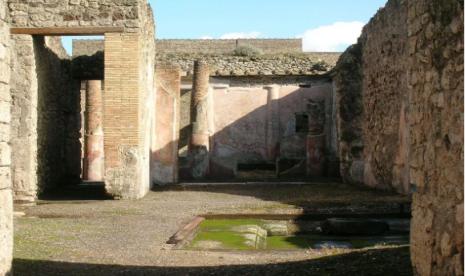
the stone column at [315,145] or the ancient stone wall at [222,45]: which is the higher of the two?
the ancient stone wall at [222,45]

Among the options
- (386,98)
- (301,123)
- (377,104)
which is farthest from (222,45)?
(386,98)

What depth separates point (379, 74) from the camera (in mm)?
15133

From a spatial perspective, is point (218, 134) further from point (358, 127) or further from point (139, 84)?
point (139, 84)

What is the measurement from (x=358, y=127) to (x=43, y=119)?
832cm

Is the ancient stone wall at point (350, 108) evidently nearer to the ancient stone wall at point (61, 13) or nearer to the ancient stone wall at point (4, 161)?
the ancient stone wall at point (61, 13)

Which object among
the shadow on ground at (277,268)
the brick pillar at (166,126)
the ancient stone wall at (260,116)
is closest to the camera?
the shadow on ground at (277,268)

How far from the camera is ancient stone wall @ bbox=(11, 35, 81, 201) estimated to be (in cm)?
1257

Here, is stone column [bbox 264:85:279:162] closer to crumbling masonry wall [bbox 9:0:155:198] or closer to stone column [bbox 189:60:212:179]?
stone column [bbox 189:60:212:179]

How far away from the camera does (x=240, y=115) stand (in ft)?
73.0

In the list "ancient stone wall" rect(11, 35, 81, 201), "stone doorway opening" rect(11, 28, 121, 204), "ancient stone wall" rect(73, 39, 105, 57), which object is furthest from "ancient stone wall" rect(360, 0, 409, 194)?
"ancient stone wall" rect(73, 39, 105, 57)

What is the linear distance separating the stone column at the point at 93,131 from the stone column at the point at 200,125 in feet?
9.62

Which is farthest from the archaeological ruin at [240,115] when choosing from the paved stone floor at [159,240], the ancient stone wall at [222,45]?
the ancient stone wall at [222,45]

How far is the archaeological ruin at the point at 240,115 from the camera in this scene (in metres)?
4.25

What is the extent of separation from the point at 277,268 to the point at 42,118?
9.62 metres
